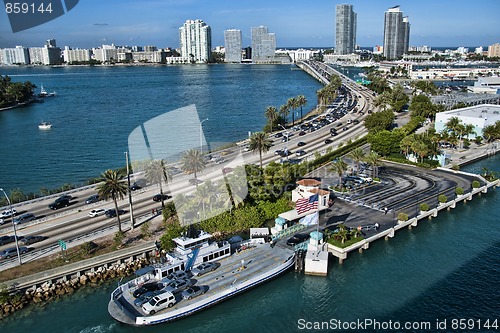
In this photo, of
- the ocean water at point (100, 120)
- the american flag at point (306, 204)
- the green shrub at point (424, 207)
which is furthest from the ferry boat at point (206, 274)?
the ocean water at point (100, 120)

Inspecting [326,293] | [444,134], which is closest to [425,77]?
[444,134]

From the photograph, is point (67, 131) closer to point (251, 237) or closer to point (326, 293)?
point (251, 237)

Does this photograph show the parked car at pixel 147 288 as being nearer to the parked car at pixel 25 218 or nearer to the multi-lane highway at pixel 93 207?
the multi-lane highway at pixel 93 207

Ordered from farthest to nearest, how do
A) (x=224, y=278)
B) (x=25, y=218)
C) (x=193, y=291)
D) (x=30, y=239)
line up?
(x=25, y=218), (x=30, y=239), (x=224, y=278), (x=193, y=291)

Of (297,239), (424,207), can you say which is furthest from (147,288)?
(424,207)

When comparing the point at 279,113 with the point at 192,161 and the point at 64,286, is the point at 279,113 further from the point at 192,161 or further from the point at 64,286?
the point at 64,286

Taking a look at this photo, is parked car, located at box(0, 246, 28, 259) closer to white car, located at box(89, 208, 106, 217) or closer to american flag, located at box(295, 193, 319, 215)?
white car, located at box(89, 208, 106, 217)
